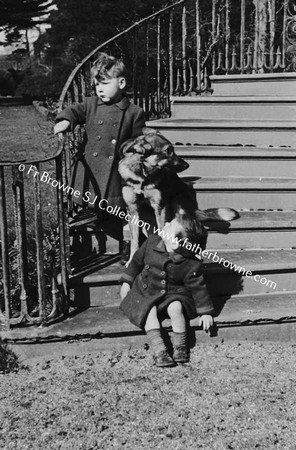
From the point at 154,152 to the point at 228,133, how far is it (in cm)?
222

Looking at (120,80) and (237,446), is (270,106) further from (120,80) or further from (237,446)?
(237,446)

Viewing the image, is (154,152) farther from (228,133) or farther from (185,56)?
(185,56)

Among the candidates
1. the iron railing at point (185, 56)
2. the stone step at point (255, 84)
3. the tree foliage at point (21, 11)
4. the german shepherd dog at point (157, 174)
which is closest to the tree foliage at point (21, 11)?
the tree foliage at point (21, 11)

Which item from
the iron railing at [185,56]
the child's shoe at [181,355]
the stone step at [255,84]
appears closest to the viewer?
the child's shoe at [181,355]

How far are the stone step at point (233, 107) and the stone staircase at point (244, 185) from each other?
10 mm

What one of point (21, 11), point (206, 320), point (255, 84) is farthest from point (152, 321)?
point (21, 11)

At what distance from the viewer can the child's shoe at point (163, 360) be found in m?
3.67

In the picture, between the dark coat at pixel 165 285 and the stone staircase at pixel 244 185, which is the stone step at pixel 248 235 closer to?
the stone staircase at pixel 244 185

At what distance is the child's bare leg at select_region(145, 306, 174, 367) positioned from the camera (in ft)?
12.1

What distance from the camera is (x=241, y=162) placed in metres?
5.34

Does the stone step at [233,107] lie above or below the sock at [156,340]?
above

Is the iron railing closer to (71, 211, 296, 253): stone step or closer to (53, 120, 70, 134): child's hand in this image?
(53, 120, 70, 134): child's hand

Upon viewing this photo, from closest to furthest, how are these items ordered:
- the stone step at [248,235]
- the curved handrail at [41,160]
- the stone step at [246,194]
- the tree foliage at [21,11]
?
1. the curved handrail at [41,160]
2. the stone step at [248,235]
3. the stone step at [246,194]
4. the tree foliage at [21,11]

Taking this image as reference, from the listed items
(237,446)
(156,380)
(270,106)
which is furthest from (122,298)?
(270,106)
